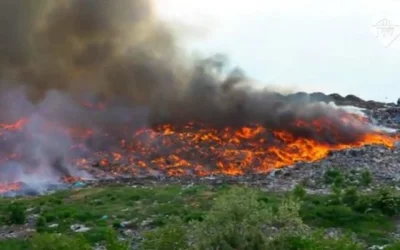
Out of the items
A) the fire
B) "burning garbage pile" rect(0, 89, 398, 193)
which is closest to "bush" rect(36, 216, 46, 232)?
"burning garbage pile" rect(0, 89, 398, 193)

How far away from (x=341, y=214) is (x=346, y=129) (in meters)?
16.3

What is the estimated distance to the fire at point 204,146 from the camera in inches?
1196

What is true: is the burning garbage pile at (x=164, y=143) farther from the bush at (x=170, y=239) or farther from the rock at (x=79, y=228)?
the bush at (x=170, y=239)

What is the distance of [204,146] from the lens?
32.6 metres

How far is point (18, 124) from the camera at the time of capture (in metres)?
33.1

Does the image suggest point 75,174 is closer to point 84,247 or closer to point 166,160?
point 166,160

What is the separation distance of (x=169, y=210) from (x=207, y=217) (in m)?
8.68

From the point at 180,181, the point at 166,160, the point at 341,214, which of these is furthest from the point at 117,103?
the point at 341,214

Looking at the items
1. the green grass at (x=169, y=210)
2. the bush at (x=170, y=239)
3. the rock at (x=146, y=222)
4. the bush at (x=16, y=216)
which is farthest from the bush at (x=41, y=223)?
the bush at (x=170, y=239)

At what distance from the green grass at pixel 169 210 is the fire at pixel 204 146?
585cm

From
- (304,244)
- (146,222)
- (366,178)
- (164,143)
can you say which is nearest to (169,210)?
(146,222)

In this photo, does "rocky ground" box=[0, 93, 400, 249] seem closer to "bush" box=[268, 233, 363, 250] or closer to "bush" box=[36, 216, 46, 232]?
"bush" box=[36, 216, 46, 232]

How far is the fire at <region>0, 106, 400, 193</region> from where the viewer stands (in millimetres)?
30375

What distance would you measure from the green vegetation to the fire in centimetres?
473
